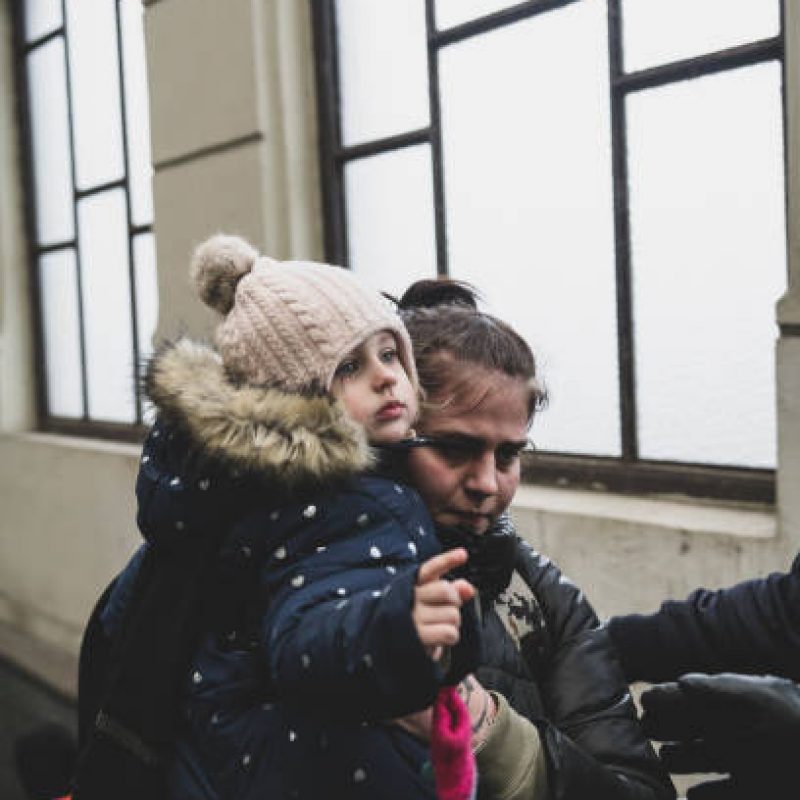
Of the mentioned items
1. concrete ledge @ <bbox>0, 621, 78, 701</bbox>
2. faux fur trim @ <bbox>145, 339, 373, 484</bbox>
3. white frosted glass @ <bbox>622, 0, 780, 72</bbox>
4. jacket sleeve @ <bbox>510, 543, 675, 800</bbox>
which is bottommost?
concrete ledge @ <bbox>0, 621, 78, 701</bbox>

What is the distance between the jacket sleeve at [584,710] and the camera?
146 cm

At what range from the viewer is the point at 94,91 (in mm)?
5793

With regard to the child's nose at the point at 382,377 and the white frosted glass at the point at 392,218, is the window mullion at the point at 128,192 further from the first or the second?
the child's nose at the point at 382,377

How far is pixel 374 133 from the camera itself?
399 cm

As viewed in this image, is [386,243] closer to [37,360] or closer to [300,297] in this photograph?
[300,297]

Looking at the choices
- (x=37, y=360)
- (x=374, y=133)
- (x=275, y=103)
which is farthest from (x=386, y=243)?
(x=37, y=360)

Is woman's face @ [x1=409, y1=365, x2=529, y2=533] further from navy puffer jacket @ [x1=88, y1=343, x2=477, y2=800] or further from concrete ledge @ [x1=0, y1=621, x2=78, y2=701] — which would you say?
concrete ledge @ [x1=0, y1=621, x2=78, y2=701]

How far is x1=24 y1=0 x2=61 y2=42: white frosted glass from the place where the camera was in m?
6.18

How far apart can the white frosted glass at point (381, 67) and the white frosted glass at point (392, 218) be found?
0.12 m

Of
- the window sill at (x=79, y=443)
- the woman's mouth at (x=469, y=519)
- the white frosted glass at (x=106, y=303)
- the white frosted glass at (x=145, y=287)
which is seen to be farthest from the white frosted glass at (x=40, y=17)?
the woman's mouth at (x=469, y=519)

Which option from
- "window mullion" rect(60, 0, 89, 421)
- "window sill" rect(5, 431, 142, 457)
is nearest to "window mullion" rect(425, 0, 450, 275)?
"window sill" rect(5, 431, 142, 457)

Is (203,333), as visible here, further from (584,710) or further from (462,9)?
(584,710)

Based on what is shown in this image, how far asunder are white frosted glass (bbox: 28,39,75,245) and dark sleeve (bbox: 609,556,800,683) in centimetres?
511

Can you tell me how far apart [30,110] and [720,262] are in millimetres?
5007
